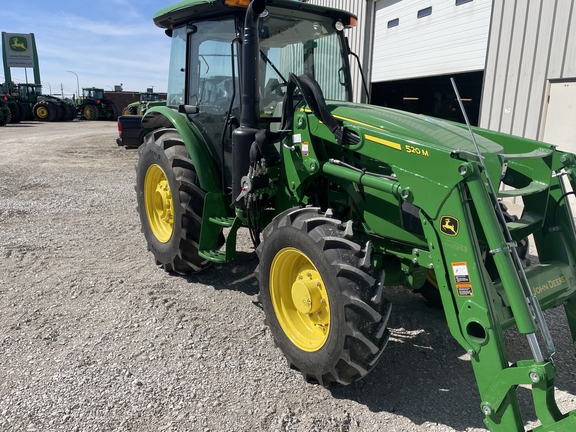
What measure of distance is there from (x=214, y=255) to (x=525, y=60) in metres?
5.46

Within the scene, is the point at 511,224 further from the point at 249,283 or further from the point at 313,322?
the point at 249,283

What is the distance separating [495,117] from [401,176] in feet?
17.8

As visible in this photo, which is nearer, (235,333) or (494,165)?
(494,165)

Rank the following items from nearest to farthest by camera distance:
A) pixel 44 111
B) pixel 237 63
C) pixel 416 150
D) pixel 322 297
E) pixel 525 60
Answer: pixel 416 150 → pixel 322 297 → pixel 237 63 → pixel 525 60 → pixel 44 111

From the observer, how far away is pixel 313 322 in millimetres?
3002

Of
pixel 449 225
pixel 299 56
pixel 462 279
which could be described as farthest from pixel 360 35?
pixel 462 279

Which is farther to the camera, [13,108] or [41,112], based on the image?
[41,112]

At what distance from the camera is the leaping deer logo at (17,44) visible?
37.0 meters

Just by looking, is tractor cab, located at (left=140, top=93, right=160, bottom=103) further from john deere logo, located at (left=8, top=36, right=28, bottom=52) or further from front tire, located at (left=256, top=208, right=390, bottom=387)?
front tire, located at (left=256, top=208, right=390, bottom=387)

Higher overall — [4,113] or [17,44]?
[17,44]

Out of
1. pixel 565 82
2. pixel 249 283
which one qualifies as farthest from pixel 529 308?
pixel 565 82

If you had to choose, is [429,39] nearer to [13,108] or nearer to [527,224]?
[527,224]

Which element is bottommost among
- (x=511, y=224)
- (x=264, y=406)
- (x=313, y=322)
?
(x=264, y=406)

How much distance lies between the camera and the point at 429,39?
27.2ft
